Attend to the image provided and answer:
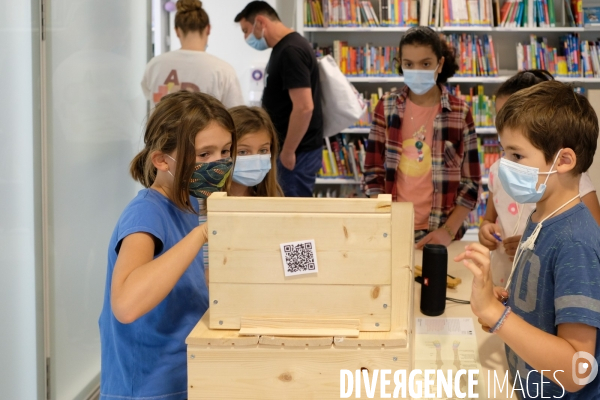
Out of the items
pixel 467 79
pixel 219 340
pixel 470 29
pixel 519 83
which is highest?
pixel 470 29

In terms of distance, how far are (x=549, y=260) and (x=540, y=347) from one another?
0.56ft

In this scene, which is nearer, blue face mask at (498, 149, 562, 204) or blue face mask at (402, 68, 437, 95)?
blue face mask at (498, 149, 562, 204)

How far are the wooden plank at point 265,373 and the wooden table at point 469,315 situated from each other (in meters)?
0.55

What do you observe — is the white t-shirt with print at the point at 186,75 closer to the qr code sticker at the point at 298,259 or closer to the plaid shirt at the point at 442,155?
the plaid shirt at the point at 442,155

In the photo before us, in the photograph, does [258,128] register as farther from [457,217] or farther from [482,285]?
[482,285]

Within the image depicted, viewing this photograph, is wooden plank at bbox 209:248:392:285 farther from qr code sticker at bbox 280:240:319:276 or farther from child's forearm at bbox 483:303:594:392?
child's forearm at bbox 483:303:594:392

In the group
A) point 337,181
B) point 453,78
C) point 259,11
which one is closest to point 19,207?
point 259,11

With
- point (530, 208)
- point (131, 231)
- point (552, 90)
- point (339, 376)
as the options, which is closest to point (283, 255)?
point (339, 376)

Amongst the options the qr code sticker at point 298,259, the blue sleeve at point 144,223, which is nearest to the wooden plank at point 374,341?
the qr code sticker at point 298,259

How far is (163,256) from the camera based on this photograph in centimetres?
118

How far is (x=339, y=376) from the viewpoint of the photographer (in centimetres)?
104

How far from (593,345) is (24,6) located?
1915mm

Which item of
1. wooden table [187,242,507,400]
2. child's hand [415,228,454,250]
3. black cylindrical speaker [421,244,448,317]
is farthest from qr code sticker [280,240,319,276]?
child's hand [415,228,454,250]

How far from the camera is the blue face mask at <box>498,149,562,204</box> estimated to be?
1.29m
